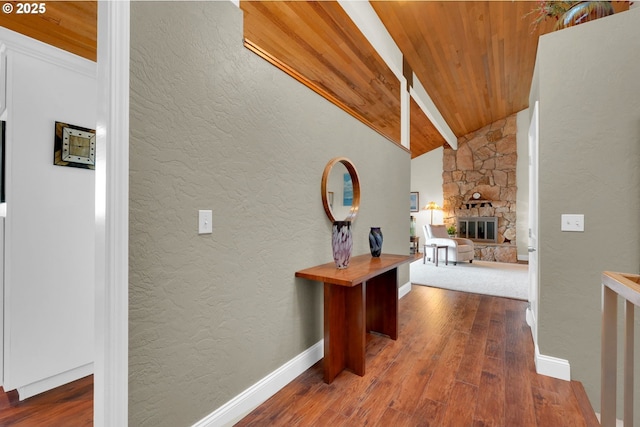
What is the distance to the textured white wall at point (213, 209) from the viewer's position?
3.85 ft

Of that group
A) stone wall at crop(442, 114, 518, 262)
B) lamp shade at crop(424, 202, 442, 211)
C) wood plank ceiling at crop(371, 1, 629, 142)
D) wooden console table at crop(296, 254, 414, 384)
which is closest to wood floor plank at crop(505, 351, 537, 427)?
wooden console table at crop(296, 254, 414, 384)

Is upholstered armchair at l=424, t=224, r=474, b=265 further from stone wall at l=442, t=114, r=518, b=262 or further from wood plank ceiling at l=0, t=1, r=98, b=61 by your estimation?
wood plank ceiling at l=0, t=1, r=98, b=61

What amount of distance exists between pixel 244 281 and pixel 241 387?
1.90 ft

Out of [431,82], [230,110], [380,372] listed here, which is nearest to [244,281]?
[230,110]

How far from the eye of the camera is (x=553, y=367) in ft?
6.57

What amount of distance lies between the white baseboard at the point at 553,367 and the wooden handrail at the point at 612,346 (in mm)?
1141

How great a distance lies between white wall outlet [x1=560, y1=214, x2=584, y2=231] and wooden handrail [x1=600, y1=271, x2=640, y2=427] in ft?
3.53

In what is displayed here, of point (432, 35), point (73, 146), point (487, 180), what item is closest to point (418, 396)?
point (73, 146)

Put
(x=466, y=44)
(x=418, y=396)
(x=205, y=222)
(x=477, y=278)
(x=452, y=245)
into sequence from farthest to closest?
(x=452, y=245)
(x=477, y=278)
(x=466, y=44)
(x=418, y=396)
(x=205, y=222)

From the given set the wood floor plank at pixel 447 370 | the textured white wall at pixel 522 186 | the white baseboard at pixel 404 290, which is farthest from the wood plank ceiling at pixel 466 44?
the white baseboard at pixel 404 290

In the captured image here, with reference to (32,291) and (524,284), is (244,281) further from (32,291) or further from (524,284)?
(524,284)

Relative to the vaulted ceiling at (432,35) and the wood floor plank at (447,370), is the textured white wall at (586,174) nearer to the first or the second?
the wood floor plank at (447,370)

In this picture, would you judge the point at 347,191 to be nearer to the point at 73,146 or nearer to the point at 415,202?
the point at 73,146

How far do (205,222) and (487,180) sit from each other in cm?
808
